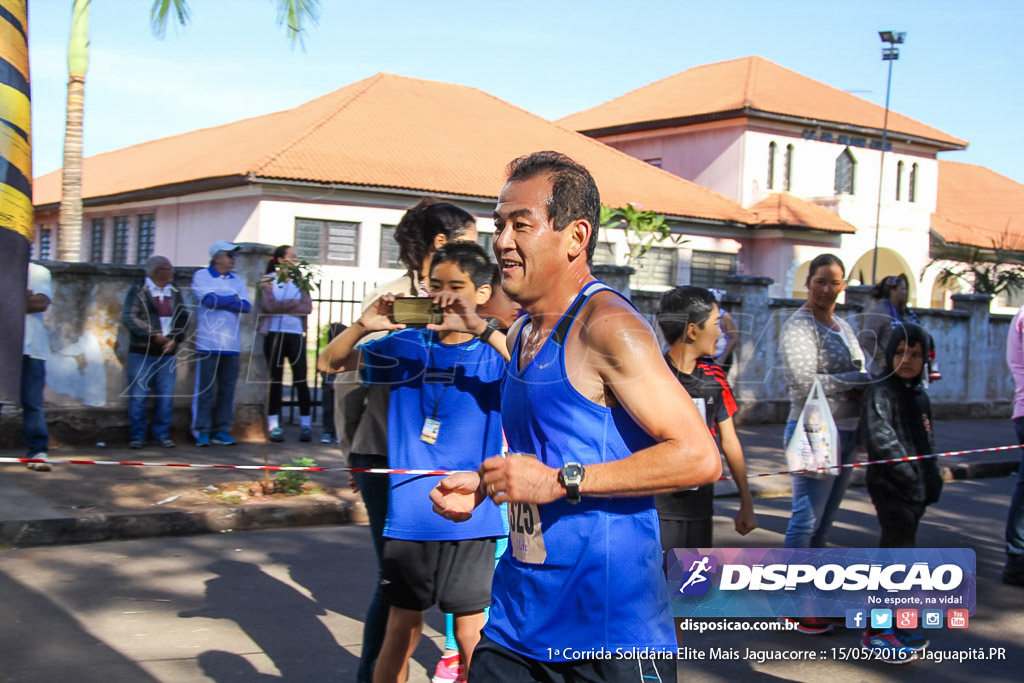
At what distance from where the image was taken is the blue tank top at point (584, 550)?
2350mm

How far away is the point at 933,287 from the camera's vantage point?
4344 centimetres

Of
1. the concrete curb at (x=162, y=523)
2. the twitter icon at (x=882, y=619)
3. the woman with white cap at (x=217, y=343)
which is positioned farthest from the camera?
the woman with white cap at (x=217, y=343)

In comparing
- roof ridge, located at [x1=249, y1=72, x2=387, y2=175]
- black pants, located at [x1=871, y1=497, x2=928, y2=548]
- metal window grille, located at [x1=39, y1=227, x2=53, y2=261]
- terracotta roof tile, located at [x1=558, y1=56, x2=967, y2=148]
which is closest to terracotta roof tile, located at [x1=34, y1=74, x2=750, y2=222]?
roof ridge, located at [x1=249, y1=72, x2=387, y2=175]

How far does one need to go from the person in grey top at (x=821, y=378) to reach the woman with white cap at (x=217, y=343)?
691 centimetres

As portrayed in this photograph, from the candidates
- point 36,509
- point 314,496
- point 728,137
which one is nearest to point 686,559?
point 314,496

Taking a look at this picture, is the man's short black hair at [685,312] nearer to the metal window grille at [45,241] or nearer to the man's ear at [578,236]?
the man's ear at [578,236]

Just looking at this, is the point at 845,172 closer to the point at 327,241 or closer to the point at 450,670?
the point at 327,241

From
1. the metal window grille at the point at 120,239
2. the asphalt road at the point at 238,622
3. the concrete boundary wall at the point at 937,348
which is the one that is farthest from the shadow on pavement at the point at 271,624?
the metal window grille at the point at 120,239

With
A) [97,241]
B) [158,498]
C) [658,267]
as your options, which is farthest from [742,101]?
[158,498]

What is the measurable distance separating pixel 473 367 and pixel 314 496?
5014 mm

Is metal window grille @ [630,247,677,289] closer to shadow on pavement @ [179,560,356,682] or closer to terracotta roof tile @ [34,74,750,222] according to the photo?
terracotta roof tile @ [34,74,750,222]

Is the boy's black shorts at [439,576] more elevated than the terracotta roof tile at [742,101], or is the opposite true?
the terracotta roof tile at [742,101]

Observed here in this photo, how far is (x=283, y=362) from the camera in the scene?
11586 millimetres

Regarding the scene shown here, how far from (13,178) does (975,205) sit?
54.8 meters
